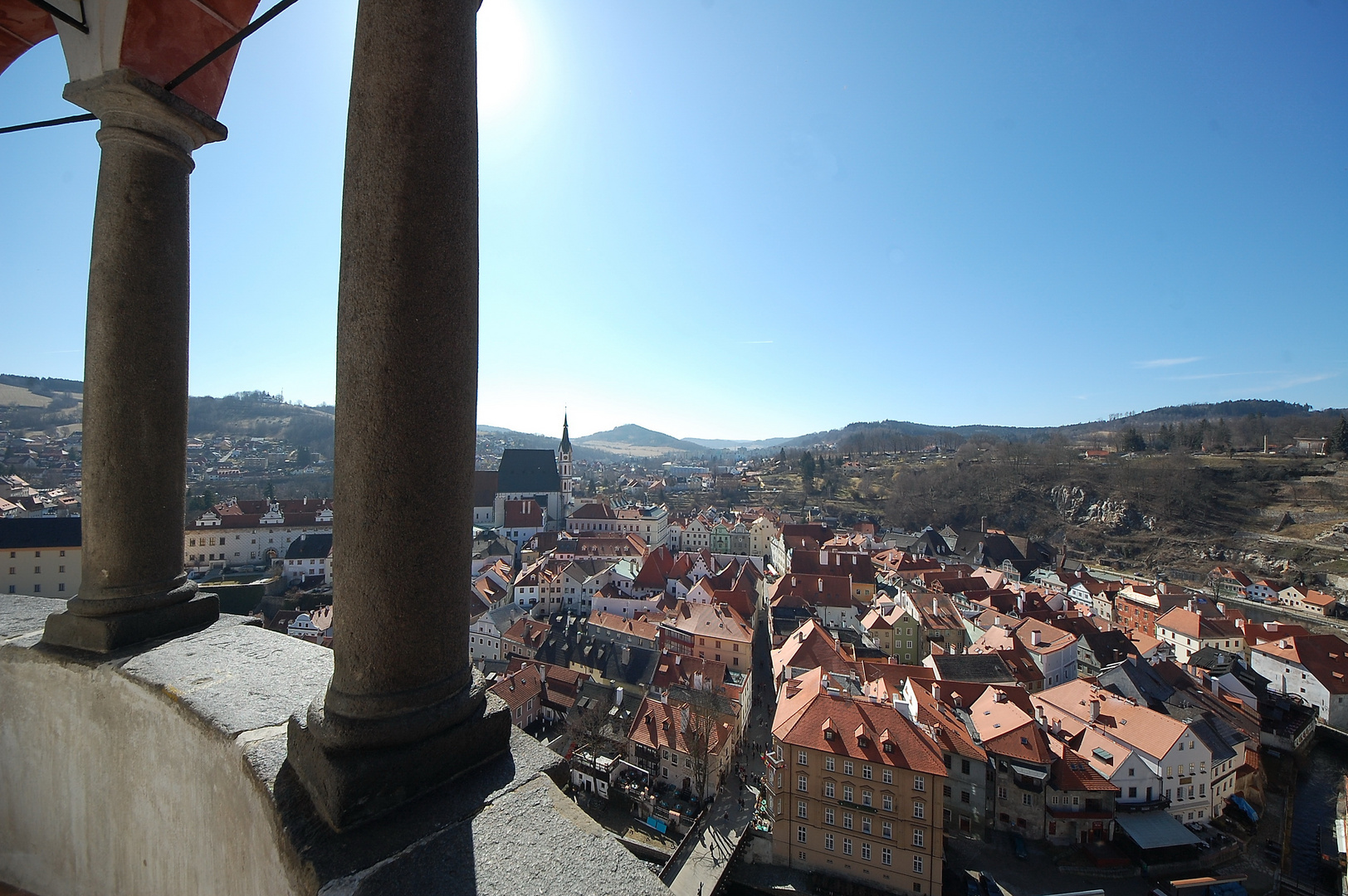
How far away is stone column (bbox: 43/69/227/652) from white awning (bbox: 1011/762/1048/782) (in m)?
20.5

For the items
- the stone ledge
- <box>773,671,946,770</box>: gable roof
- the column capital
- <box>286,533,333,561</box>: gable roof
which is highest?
the column capital

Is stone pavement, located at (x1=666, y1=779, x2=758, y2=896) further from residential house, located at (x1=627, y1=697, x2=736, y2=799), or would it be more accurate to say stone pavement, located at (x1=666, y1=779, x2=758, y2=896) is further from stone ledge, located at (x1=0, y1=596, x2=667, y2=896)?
stone ledge, located at (x1=0, y1=596, x2=667, y2=896)

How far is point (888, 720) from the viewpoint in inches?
587

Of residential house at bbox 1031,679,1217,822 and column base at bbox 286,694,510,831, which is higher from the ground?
column base at bbox 286,694,510,831

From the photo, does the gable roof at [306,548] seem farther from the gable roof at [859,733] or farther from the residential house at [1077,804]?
the residential house at [1077,804]

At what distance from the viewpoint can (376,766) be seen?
151cm

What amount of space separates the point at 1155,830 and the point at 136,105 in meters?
25.2

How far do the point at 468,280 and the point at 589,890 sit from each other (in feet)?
5.47

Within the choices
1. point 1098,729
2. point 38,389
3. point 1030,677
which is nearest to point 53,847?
point 1098,729

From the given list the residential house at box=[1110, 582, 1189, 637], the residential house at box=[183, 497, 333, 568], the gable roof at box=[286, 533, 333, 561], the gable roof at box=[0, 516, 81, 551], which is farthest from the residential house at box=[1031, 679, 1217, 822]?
the residential house at box=[183, 497, 333, 568]

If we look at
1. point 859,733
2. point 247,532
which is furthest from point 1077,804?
point 247,532

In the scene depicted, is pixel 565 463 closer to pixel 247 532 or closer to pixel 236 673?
pixel 247 532

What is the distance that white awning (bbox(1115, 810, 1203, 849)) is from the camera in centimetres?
1609

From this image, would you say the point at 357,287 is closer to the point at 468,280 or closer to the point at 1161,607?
the point at 468,280
